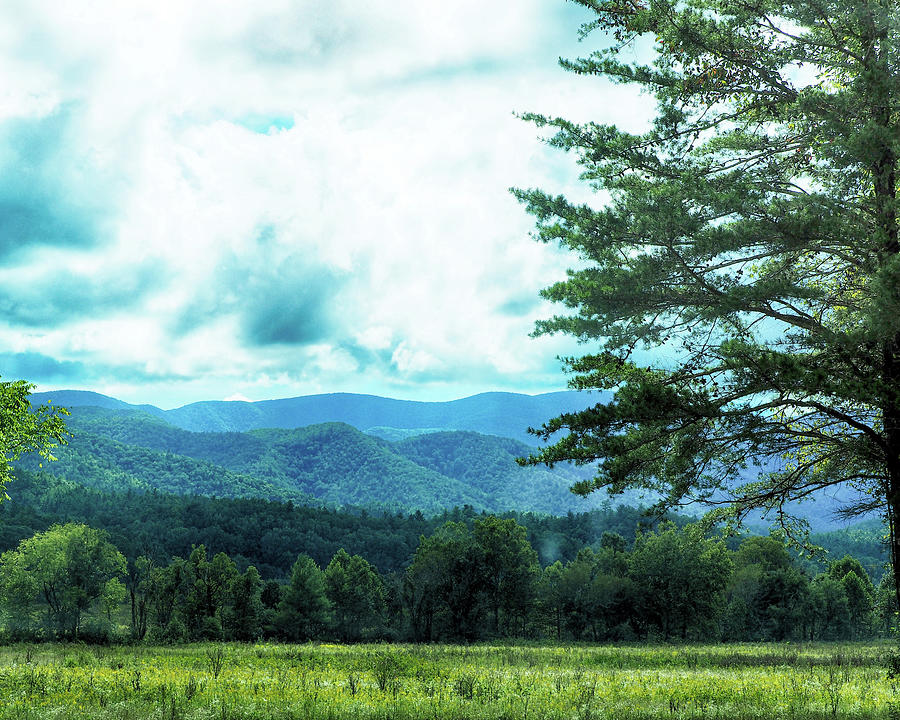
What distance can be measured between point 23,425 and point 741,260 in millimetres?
22066

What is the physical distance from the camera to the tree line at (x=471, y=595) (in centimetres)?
6169

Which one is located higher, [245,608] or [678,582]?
[678,582]

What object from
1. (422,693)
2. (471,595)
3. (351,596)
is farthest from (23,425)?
(351,596)

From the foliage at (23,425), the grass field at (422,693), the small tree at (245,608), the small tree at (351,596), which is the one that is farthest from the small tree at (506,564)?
the grass field at (422,693)

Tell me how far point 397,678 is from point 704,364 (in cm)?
981

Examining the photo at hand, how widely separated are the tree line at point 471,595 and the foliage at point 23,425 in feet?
119

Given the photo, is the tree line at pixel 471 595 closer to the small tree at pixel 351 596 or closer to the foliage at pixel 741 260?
the small tree at pixel 351 596

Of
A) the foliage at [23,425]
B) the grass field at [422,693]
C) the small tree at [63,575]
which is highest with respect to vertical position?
the foliage at [23,425]

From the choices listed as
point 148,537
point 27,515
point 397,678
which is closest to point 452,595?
point 397,678

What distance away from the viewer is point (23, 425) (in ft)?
70.3

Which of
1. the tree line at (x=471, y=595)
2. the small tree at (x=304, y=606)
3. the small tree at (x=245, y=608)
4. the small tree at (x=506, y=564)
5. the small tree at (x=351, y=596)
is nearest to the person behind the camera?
the tree line at (x=471, y=595)

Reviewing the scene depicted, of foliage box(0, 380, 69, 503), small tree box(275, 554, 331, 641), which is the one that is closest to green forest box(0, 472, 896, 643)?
small tree box(275, 554, 331, 641)

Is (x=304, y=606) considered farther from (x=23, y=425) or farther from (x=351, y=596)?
(x=23, y=425)

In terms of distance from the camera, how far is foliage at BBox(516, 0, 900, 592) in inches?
480
